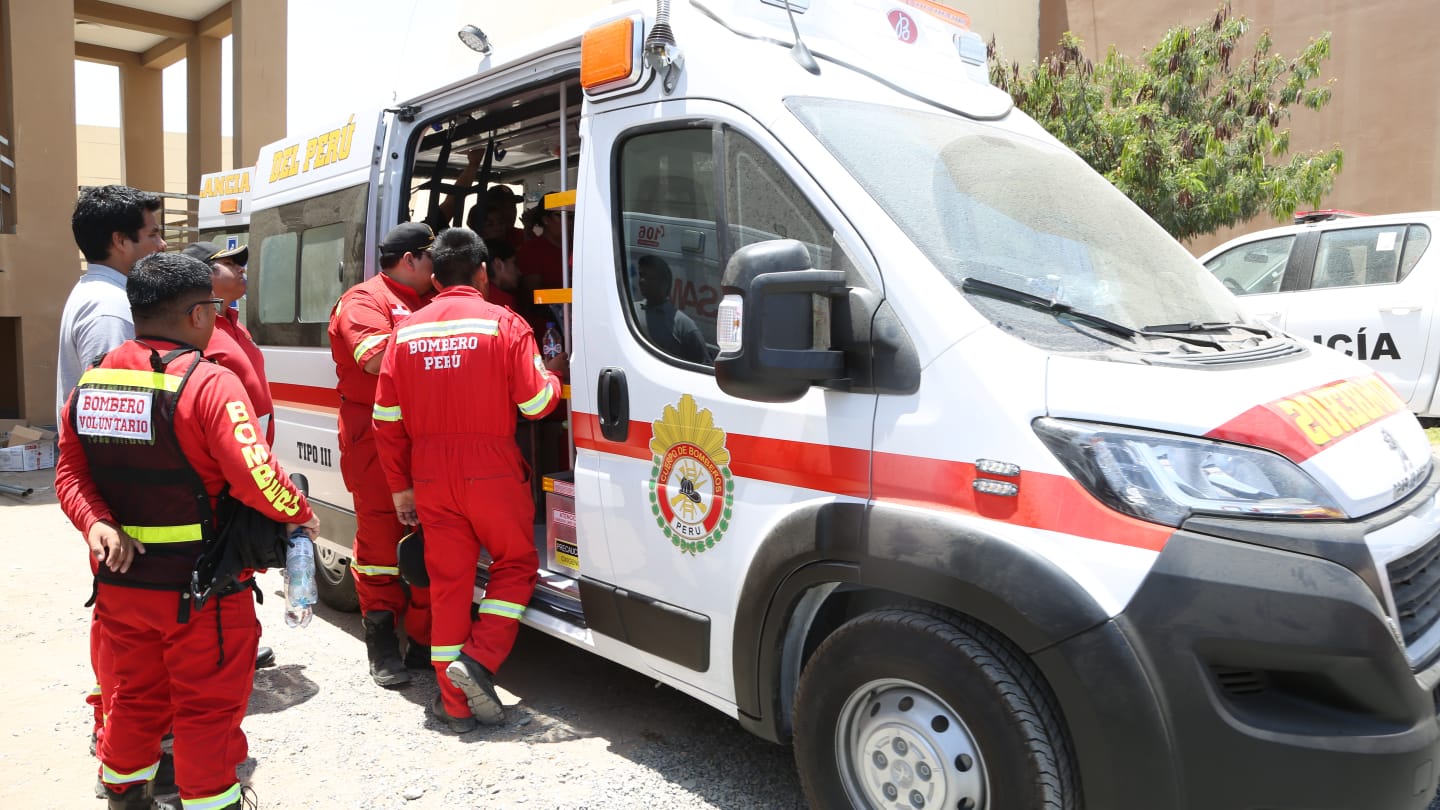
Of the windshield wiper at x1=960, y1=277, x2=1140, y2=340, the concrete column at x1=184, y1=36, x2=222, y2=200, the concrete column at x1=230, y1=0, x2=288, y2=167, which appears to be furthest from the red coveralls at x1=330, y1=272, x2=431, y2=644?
the concrete column at x1=184, y1=36, x2=222, y2=200

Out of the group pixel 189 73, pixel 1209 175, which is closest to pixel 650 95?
pixel 1209 175

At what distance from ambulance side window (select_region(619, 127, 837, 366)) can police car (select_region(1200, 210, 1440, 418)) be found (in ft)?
16.4

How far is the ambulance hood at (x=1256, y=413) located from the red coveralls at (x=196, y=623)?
2065 millimetres

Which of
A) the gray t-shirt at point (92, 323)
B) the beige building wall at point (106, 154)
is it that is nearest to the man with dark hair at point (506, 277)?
the gray t-shirt at point (92, 323)

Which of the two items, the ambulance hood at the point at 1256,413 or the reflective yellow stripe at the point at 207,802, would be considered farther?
the reflective yellow stripe at the point at 207,802

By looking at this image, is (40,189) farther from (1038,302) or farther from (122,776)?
(1038,302)

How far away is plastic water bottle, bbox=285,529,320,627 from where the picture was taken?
9.55ft

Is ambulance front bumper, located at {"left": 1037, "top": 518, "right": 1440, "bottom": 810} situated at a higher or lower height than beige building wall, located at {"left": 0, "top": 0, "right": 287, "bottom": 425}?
lower

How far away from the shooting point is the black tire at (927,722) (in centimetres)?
225

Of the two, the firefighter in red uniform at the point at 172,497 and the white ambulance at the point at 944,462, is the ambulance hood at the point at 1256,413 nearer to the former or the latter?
the white ambulance at the point at 944,462

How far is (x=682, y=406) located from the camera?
303 centimetres

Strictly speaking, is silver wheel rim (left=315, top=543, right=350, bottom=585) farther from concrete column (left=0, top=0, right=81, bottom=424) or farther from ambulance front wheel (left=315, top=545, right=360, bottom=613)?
concrete column (left=0, top=0, right=81, bottom=424)

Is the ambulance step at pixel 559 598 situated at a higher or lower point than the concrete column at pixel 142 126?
lower

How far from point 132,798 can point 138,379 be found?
127 centimetres
